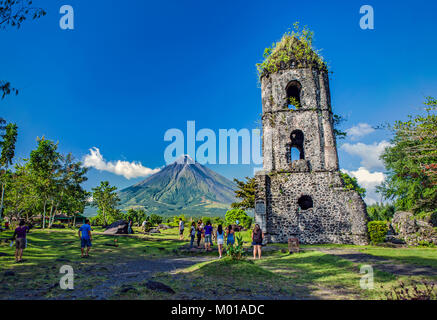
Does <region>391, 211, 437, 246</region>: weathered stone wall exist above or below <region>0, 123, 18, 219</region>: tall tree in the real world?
below

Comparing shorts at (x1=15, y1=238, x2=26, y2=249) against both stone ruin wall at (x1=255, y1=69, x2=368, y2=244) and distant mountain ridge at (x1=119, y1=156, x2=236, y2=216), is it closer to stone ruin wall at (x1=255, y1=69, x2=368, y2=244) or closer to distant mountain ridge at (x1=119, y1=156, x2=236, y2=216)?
stone ruin wall at (x1=255, y1=69, x2=368, y2=244)

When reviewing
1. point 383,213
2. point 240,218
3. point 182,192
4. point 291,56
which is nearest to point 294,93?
point 291,56

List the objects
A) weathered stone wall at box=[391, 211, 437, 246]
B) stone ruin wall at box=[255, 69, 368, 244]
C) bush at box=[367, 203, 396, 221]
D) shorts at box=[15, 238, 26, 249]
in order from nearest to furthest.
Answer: shorts at box=[15, 238, 26, 249]
stone ruin wall at box=[255, 69, 368, 244]
weathered stone wall at box=[391, 211, 437, 246]
bush at box=[367, 203, 396, 221]

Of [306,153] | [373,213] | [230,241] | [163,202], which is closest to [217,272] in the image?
[230,241]

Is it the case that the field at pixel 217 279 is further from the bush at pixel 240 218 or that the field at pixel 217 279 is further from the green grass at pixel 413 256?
the bush at pixel 240 218

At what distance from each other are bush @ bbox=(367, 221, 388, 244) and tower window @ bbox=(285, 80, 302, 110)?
320 inches

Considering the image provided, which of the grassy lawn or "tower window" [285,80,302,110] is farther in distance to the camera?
"tower window" [285,80,302,110]

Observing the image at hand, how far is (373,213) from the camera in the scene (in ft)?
107

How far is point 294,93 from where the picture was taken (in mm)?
18031

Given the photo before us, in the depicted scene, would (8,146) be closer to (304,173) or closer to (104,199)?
(104,199)

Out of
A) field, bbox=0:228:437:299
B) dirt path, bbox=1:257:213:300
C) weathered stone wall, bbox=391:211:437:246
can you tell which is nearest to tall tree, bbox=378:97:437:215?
weathered stone wall, bbox=391:211:437:246

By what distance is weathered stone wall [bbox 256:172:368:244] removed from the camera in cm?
1377
